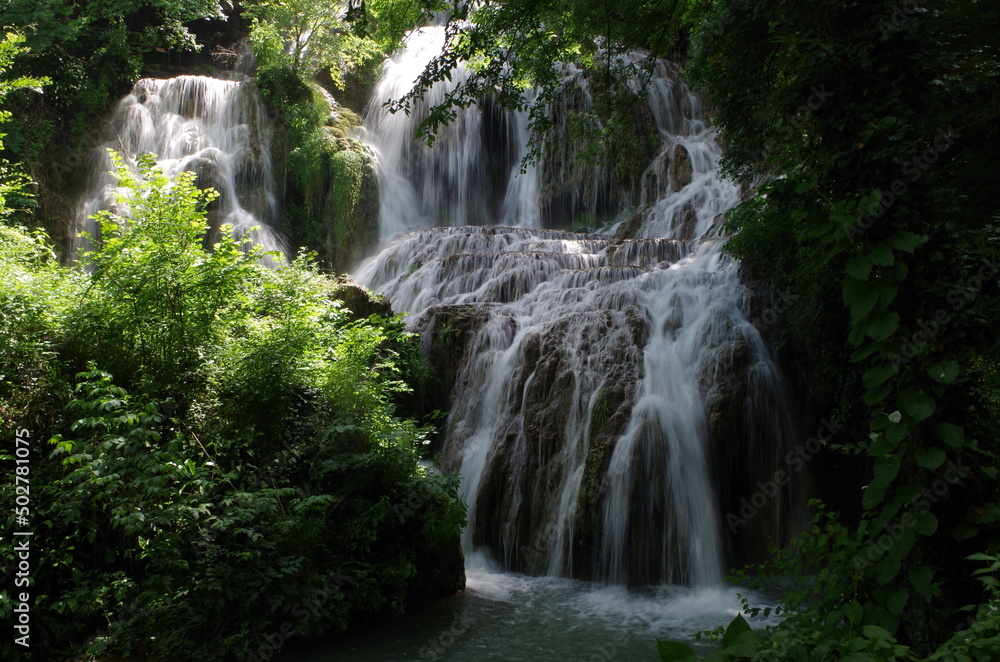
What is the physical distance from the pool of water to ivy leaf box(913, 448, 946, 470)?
3192 millimetres

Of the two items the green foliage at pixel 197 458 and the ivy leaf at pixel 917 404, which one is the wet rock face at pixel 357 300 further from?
the ivy leaf at pixel 917 404

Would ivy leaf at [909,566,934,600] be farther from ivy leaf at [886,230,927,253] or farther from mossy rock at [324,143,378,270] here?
mossy rock at [324,143,378,270]

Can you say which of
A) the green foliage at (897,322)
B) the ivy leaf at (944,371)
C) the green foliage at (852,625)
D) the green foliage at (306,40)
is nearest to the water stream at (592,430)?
the green foliage at (852,625)

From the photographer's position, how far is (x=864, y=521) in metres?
2.98

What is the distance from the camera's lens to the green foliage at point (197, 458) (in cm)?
473

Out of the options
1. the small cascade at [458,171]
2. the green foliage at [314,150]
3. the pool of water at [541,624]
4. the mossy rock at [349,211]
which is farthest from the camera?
the small cascade at [458,171]

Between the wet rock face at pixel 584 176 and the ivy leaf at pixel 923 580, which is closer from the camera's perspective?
the ivy leaf at pixel 923 580

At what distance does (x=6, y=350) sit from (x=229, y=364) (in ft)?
5.82

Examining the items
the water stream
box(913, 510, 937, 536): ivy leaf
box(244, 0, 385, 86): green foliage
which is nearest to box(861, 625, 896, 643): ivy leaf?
box(913, 510, 937, 536): ivy leaf

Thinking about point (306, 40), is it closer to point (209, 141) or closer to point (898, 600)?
point (209, 141)

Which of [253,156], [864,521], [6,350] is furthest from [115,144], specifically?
[864,521]

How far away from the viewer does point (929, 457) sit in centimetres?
268

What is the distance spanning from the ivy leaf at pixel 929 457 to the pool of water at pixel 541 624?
10.5ft

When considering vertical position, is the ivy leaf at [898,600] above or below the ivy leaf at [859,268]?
below
